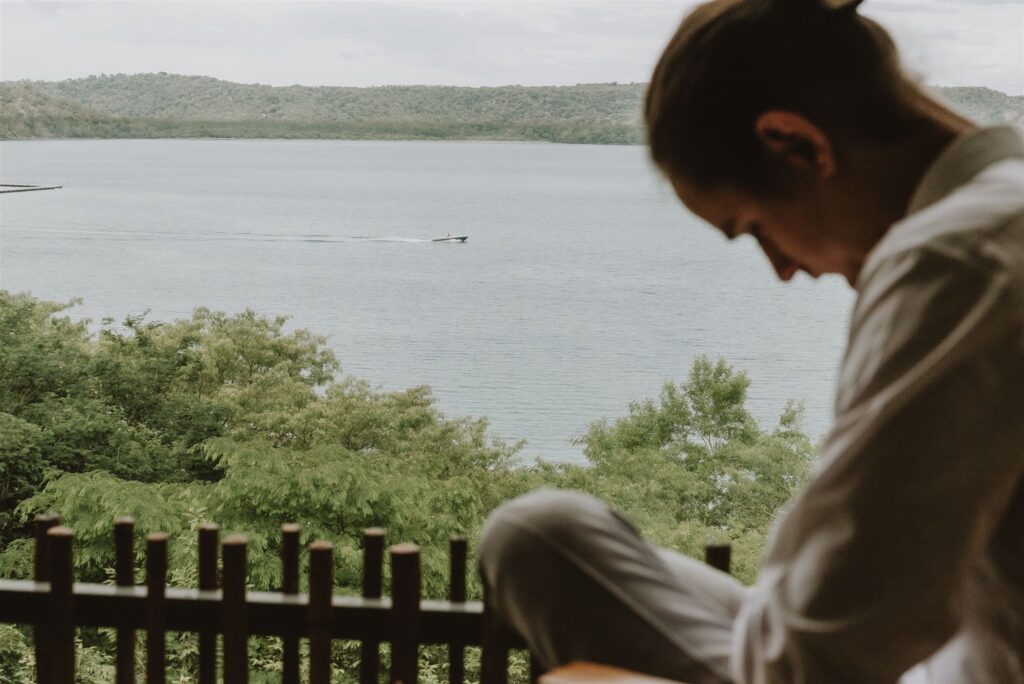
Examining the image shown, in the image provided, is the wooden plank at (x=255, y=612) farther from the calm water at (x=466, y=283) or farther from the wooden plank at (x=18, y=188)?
the wooden plank at (x=18, y=188)

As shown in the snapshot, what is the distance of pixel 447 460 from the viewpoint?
33.1ft

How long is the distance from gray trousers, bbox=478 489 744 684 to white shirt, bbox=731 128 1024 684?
17 cm

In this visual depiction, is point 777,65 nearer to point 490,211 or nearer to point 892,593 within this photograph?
point 892,593

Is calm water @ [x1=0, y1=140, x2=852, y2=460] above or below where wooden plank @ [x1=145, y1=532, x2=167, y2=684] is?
below

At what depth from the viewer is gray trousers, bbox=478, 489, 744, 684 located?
35.6 inches

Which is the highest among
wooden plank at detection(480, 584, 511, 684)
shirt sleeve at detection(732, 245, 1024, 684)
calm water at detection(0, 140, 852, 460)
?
shirt sleeve at detection(732, 245, 1024, 684)

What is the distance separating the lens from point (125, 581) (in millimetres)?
1774

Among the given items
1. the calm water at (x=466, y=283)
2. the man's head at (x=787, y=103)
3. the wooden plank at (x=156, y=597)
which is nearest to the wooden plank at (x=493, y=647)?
the wooden plank at (x=156, y=597)

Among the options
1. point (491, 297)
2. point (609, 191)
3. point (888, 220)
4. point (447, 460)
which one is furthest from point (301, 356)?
point (609, 191)

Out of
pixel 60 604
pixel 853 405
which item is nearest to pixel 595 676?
pixel 853 405

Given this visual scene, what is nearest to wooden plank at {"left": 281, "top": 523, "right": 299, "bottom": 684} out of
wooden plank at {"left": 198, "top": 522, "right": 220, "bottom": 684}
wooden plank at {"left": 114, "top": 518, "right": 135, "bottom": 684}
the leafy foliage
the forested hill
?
wooden plank at {"left": 198, "top": 522, "right": 220, "bottom": 684}

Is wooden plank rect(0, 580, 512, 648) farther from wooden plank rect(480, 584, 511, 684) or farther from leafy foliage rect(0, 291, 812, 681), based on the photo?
leafy foliage rect(0, 291, 812, 681)

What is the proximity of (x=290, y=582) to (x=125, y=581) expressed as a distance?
271 millimetres

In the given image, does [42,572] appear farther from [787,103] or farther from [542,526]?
[787,103]
